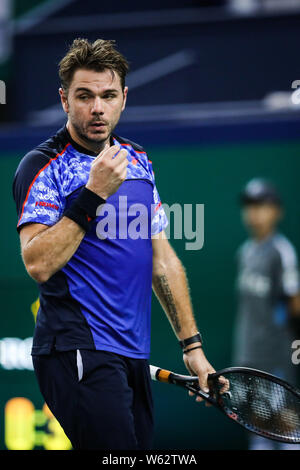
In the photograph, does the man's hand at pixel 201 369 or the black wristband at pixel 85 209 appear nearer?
the black wristband at pixel 85 209

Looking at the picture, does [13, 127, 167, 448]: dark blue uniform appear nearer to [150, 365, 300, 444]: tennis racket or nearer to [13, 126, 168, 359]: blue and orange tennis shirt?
[13, 126, 168, 359]: blue and orange tennis shirt

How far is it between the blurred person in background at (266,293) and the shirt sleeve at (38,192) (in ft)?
7.23

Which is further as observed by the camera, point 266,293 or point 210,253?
point 266,293

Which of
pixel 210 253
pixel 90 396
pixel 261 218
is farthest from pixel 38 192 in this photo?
pixel 261 218

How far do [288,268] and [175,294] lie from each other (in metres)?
1.89

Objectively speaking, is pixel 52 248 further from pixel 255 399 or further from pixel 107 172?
pixel 255 399

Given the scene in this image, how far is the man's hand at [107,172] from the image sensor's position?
9.30 ft

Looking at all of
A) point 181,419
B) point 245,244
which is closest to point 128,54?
point 245,244

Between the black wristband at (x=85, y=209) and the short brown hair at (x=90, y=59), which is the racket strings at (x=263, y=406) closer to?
the black wristband at (x=85, y=209)

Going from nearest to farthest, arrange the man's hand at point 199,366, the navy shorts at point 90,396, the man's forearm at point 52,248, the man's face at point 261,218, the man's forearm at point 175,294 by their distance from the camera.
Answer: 1. the man's forearm at point 52,248
2. the navy shorts at point 90,396
3. the man's hand at point 199,366
4. the man's forearm at point 175,294
5. the man's face at point 261,218

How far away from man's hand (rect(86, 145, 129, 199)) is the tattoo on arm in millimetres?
576

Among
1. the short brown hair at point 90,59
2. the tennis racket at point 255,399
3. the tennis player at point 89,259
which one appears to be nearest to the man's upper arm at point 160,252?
the tennis player at point 89,259

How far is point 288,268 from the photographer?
5074 millimetres

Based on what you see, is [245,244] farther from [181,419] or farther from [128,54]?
[128,54]
